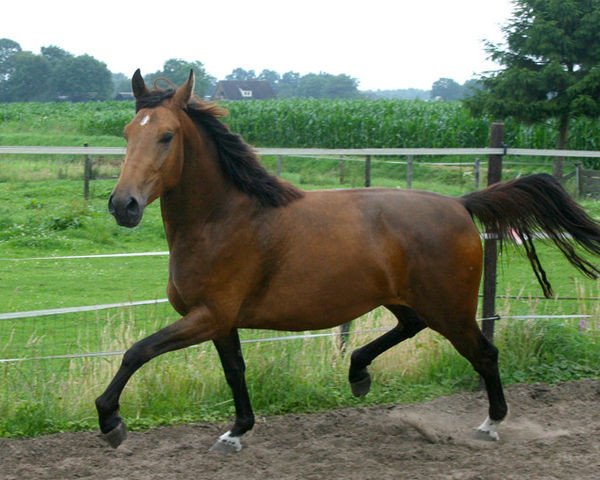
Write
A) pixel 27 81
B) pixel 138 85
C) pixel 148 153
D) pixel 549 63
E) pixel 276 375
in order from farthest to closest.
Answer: pixel 27 81 → pixel 549 63 → pixel 276 375 → pixel 138 85 → pixel 148 153

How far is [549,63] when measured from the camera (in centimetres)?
1822

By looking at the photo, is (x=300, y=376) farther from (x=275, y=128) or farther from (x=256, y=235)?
(x=275, y=128)

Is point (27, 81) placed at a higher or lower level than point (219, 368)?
higher

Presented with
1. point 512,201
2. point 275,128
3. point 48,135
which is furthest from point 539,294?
point 48,135

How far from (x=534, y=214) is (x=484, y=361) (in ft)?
3.51

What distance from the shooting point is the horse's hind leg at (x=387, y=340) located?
18.7ft

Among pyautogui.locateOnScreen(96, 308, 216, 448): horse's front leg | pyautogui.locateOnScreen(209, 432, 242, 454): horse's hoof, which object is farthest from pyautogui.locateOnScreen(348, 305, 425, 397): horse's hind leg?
pyautogui.locateOnScreen(96, 308, 216, 448): horse's front leg

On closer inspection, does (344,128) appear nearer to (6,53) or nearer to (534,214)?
(534,214)

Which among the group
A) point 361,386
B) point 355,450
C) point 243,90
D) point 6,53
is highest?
point 6,53

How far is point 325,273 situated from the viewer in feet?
16.2

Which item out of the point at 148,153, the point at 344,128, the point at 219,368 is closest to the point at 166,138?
the point at 148,153

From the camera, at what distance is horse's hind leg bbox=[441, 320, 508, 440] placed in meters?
5.29

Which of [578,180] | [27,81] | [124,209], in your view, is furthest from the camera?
[27,81]

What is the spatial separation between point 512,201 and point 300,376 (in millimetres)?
1935
